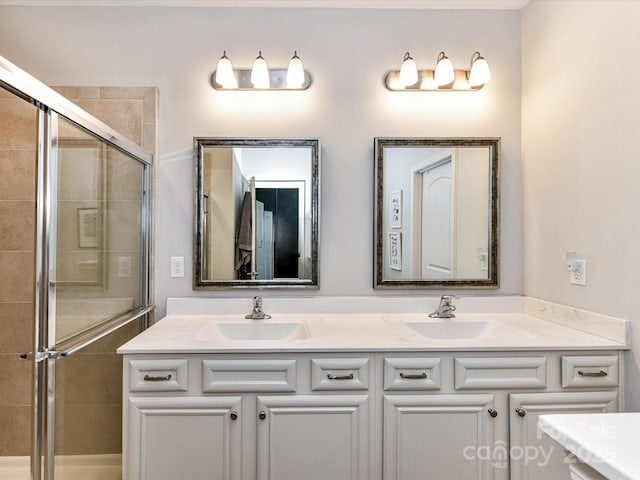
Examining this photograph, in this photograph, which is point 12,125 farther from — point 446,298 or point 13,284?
point 446,298

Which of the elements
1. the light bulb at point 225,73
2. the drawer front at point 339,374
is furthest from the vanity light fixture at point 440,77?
the drawer front at point 339,374

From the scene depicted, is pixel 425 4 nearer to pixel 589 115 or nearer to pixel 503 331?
pixel 589 115

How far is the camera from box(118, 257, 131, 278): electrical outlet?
188cm

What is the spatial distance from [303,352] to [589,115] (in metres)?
1.54

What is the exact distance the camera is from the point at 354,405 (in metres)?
1.61

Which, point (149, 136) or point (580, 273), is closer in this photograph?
point (580, 273)

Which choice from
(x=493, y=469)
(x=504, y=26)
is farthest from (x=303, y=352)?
(x=504, y=26)

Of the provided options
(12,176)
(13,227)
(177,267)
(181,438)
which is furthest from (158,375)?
(12,176)

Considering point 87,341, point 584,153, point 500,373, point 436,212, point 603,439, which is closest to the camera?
point 603,439

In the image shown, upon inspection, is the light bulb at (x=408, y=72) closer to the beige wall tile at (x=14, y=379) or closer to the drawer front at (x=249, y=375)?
the drawer front at (x=249, y=375)

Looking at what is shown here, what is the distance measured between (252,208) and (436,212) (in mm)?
970

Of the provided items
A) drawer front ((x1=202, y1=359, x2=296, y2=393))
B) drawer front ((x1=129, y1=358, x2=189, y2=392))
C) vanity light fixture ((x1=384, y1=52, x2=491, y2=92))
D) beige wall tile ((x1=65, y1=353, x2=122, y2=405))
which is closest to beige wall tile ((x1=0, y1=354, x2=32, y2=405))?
beige wall tile ((x1=65, y1=353, x2=122, y2=405))

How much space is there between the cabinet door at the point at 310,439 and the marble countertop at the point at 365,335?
0.22 m

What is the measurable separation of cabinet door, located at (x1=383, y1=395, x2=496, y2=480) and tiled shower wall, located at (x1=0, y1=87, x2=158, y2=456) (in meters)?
1.15
